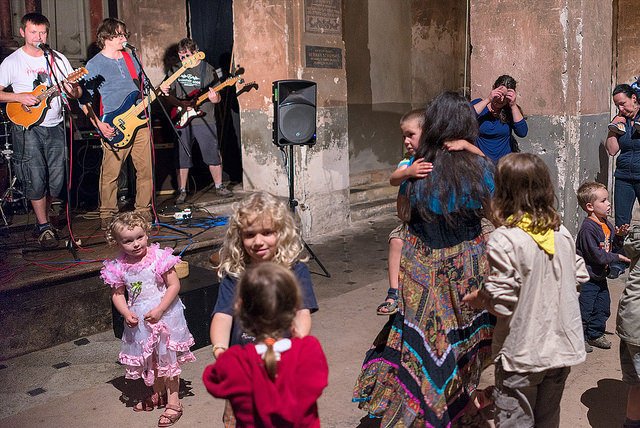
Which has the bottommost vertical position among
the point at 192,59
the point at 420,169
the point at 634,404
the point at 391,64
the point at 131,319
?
the point at 634,404

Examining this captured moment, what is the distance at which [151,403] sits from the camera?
12.7ft

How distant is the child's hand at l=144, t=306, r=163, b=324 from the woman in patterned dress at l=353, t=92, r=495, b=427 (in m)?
1.28

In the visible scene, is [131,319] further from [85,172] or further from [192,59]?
[85,172]

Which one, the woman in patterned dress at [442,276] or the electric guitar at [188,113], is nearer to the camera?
the woman in patterned dress at [442,276]

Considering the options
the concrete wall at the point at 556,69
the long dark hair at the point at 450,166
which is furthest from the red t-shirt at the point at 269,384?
the concrete wall at the point at 556,69

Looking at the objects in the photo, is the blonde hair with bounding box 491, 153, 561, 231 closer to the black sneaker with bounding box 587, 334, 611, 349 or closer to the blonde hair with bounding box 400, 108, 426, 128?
the blonde hair with bounding box 400, 108, 426, 128

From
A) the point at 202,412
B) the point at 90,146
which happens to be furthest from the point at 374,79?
the point at 202,412

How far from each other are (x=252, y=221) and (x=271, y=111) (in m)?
5.27

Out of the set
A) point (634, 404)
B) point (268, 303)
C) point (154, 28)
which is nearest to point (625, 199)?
point (634, 404)

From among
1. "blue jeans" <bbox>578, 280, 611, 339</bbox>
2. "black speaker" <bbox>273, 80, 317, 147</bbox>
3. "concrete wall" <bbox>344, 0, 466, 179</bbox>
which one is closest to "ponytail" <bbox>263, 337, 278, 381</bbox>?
"blue jeans" <bbox>578, 280, 611, 339</bbox>

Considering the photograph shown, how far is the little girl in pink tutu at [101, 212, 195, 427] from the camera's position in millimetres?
3590

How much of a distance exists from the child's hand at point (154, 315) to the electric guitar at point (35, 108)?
2.86 metres

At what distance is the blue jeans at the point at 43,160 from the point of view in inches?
227

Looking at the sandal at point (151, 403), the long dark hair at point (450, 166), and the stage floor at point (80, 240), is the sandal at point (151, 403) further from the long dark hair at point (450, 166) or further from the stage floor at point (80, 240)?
the long dark hair at point (450, 166)
